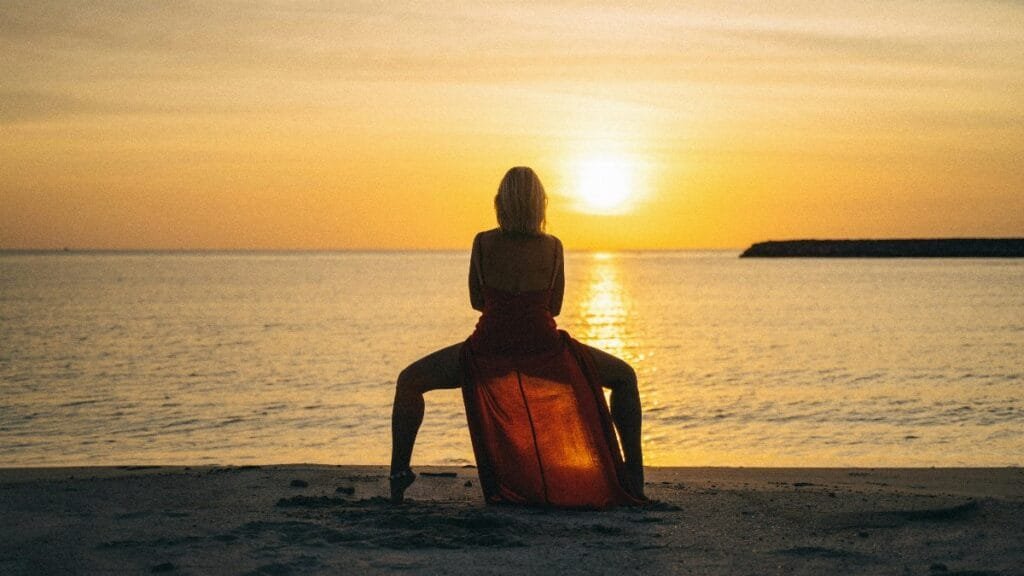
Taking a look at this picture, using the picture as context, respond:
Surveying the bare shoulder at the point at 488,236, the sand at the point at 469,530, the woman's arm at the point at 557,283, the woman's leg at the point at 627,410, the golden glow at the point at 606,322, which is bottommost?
the golden glow at the point at 606,322

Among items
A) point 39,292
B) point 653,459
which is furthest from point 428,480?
point 39,292

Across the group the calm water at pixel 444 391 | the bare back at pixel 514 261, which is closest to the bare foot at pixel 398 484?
the bare back at pixel 514 261

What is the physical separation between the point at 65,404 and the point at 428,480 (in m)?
12.1

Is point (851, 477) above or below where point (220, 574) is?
below

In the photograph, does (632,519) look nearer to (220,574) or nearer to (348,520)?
(348,520)

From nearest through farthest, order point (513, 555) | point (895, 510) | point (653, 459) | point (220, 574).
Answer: point (220, 574)
point (513, 555)
point (895, 510)
point (653, 459)

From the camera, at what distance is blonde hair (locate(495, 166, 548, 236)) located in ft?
21.0

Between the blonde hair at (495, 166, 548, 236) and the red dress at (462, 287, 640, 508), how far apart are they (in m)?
0.39

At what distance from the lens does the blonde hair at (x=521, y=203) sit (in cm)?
639

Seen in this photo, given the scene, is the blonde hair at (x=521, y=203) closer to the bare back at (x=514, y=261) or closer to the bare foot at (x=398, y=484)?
the bare back at (x=514, y=261)

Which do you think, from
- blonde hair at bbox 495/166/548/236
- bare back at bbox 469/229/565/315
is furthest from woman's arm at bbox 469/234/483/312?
blonde hair at bbox 495/166/548/236

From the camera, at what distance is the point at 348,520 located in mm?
6102

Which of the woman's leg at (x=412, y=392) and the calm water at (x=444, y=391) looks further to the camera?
the calm water at (x=444, y=391)

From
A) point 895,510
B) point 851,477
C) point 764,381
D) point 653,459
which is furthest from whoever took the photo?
point 764,381
